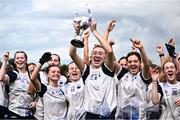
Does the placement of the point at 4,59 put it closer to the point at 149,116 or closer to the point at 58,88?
the point at 58,88

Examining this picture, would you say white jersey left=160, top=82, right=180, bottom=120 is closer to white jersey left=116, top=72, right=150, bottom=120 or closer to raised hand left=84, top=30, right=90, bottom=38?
white jersey left=116, top=72, right=150, bottom=120

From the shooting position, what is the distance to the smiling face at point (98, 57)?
7.64m

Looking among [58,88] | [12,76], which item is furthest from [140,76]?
[12,76]

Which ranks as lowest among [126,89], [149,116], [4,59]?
[149,116]

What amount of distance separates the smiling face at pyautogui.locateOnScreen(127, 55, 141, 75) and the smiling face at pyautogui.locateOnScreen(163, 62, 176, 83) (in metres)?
0.47

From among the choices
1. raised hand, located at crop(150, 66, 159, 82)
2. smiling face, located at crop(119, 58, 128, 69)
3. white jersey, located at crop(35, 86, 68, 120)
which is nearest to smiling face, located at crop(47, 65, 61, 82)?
white jersey, located at crop(35, 86, 68, 120)

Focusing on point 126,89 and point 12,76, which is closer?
point 126,89

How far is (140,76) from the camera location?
7.62 metres

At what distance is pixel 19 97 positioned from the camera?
834 cm

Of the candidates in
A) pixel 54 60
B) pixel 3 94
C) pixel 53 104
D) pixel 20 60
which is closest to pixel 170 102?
pixel 53 104

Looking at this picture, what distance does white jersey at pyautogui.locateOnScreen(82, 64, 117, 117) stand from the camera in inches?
292

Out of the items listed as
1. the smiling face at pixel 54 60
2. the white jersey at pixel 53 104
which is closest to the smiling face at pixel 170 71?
the white jersey at pixel 53 104

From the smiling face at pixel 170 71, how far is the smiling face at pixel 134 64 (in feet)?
1.53

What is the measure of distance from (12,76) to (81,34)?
1565 mm
